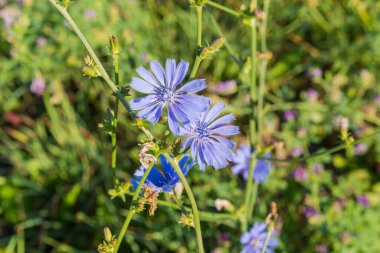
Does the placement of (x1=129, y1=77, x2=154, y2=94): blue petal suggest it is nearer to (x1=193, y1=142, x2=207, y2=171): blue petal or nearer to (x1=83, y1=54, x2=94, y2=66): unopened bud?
(x1=83, y1=54, x2=94, y2=66): unopened bud

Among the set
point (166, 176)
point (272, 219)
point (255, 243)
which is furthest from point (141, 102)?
point (255, 243)

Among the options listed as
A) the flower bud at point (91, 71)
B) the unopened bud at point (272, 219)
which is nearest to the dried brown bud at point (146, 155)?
the flower bud at point (91, 71)

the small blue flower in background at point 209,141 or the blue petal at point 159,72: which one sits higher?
the blue petal at point 159,72

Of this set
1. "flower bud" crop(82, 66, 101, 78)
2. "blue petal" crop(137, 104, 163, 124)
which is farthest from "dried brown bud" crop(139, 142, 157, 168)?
"flower bud" crop(82, 66, 101, 78)

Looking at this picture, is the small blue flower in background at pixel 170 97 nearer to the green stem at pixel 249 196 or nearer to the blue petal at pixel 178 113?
the blue petal at pixel 178 113

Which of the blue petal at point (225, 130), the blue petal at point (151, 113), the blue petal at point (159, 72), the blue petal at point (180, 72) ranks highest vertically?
the blue petal at point (159, 72)

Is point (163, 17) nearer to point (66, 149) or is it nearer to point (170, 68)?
point (66, 149)

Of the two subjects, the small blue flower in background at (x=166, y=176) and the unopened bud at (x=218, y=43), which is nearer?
the unopened bud at (x=218, y=43)
